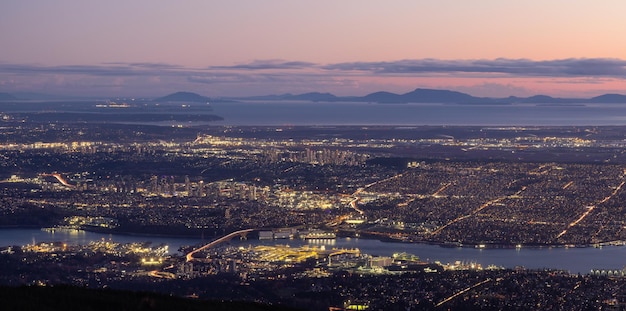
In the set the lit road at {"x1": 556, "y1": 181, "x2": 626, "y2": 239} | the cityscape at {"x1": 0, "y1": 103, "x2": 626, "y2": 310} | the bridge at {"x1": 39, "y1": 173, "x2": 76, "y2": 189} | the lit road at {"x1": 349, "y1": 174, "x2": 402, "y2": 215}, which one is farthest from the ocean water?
the lit road at {"x1": 556, "y1": 181, "x2": 626, "y2": 239}

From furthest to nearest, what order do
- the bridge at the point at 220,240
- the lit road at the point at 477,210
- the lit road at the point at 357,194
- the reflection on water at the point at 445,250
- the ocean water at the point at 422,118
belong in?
the ocean water at the point at 422,118, the lit road at the point at 357,194, the lit road at the point at 477,210, the bridge at the point at 220,240, the reflection on water at the point at 445,250

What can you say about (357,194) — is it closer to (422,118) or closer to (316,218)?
(316,218)

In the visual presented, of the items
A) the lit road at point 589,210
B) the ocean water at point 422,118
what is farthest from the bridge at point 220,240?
the ocean water at point 422,118

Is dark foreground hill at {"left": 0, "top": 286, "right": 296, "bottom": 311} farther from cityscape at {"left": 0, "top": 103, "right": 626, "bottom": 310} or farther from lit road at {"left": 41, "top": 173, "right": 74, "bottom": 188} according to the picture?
lit road at {"left": 41, "top": 173, "right": 74, "bottom": 188}

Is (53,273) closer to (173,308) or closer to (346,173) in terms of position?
(173,308)

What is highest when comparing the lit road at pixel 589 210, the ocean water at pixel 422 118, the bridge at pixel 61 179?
the lit road at pixel 589 210

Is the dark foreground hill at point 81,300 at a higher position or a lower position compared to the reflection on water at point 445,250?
higher

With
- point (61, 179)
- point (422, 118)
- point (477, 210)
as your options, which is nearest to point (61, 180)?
point (61, 179)

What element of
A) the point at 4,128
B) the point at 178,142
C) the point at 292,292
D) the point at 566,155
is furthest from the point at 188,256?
the point at 4,128

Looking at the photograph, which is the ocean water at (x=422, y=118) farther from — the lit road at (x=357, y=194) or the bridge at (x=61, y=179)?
the lit road at (x=357, y=194)
